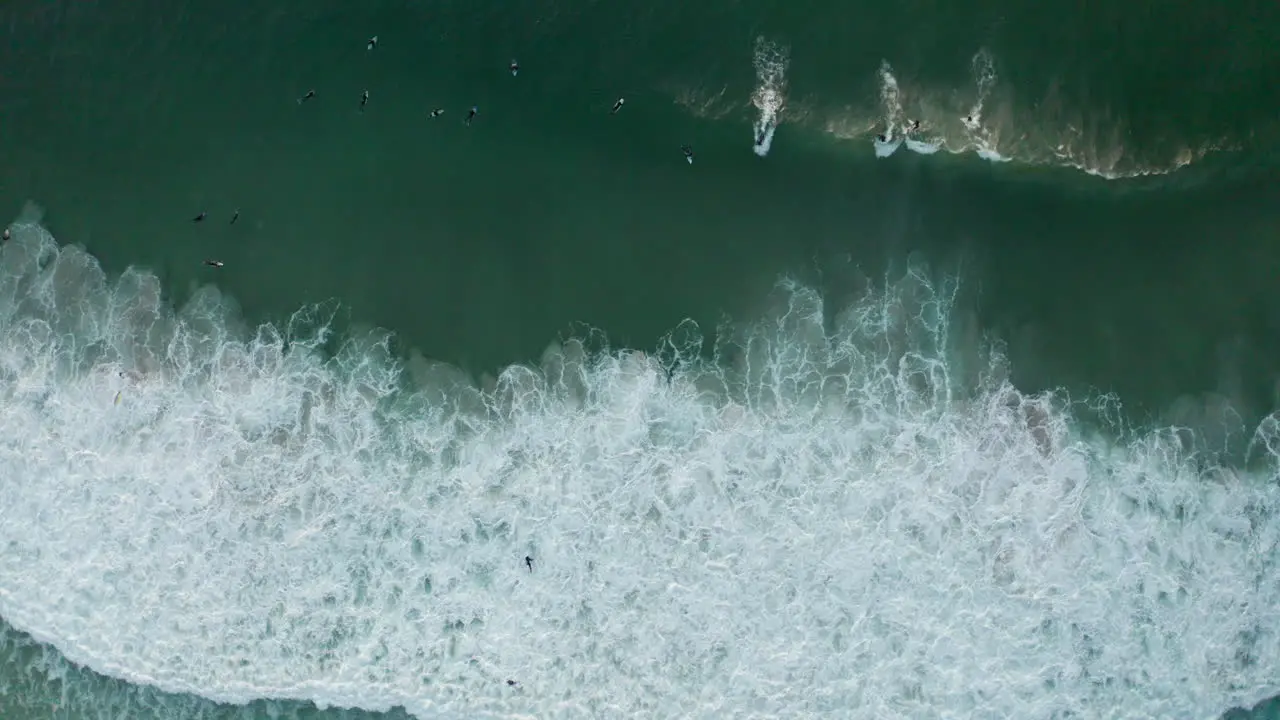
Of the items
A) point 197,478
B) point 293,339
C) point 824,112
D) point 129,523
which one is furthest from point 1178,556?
point 129,523

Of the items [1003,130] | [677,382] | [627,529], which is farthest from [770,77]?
[627,529]

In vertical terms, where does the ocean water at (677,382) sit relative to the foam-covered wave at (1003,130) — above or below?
below

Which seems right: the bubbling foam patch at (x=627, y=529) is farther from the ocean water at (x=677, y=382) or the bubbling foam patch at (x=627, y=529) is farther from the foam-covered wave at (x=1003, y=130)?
the foam-covered wave at (x=1003, y=130)

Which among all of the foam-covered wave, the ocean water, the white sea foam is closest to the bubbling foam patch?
the ocean water

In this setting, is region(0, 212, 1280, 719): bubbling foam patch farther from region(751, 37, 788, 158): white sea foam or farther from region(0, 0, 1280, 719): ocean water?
region(751, 37, 788, 158): white sea foam

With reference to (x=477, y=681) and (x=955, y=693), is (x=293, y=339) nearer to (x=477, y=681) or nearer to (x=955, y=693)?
(x=477, y=681)

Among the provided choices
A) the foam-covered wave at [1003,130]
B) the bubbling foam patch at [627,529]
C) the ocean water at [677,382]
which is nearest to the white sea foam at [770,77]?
the ocean water at [677,382]
